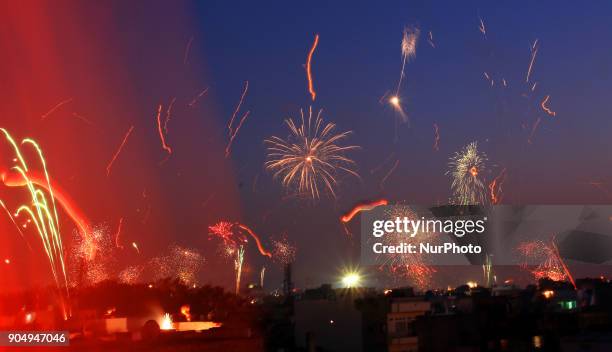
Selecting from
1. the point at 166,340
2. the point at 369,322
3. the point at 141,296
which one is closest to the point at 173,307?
the point at 141,296

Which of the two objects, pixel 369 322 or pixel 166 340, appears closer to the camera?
pixel 166 340

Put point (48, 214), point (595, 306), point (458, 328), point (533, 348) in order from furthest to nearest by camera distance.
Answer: point (595, 306) < point (458, 328) < point (533, 348) < point (48, 214)

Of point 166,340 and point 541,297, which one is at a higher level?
point 541,297

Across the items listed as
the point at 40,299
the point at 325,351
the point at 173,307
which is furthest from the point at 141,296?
the point at 325,351

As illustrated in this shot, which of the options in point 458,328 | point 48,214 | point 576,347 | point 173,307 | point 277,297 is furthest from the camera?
point 277,297

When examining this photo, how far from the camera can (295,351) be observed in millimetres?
35500

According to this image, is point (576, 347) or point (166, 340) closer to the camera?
point (166, 340)

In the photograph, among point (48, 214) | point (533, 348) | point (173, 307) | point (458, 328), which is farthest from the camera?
point (173, 307)

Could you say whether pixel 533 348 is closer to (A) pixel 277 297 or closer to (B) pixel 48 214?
(B) pixel 48 214

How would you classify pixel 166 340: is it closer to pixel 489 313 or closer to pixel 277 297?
pixel 489 313

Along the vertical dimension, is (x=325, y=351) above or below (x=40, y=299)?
below

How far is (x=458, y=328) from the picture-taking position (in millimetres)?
36812

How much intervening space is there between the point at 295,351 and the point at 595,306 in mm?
16259

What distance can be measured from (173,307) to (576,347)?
23873 millimetres
